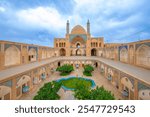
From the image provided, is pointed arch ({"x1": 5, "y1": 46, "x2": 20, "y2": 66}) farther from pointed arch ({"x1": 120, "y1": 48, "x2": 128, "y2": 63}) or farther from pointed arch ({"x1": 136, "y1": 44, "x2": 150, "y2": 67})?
pointed arch ({"x1": 120, "y1": 48, "x2": 128, "y2": 63})

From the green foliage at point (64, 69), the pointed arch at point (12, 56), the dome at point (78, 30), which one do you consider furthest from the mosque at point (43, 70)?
the dome at point (78, 30)

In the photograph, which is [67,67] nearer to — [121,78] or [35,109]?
[121,78]

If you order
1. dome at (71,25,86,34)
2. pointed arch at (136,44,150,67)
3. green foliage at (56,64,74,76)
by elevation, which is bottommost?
green foliage at (56,64,74,76)

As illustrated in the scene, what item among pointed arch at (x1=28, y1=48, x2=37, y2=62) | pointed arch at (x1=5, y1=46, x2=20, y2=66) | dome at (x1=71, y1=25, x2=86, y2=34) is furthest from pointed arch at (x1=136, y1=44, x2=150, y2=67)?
dome at (x1=71, y1=25, x2=86, y2=34)

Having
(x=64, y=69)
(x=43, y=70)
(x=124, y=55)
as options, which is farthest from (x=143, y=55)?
(x=43, y=70)

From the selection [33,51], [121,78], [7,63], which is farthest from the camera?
[33,51]

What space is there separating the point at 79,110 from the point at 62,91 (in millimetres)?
5728

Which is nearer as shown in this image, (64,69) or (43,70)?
(43,70)

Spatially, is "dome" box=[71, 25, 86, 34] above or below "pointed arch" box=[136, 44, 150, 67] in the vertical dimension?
above

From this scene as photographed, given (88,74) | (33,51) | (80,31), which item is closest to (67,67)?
(88,74)

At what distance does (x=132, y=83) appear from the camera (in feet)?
18.2

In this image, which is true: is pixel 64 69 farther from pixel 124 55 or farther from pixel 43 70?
pixel 124 55

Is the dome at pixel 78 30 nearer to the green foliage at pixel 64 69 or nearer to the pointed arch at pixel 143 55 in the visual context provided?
the green foliage at pixel 64 69

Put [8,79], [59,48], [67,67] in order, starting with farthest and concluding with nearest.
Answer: [59,48]
[67,67]
[8,79]
